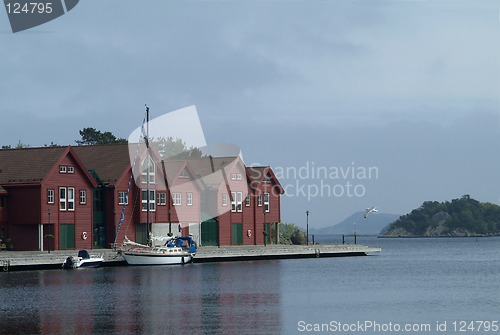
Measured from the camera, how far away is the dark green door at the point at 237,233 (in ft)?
379

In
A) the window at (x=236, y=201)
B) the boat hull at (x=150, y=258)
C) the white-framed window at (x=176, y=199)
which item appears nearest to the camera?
the boat hull at (x=150, y=258)

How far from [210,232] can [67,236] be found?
20.3 meters

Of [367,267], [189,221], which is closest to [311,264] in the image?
[367,267]

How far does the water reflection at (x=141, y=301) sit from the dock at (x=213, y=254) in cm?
124

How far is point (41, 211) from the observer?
93688 millimetres

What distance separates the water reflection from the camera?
152 feet

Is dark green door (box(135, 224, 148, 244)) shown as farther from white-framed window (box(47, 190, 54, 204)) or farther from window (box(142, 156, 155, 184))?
white-framed window (box(47, 190, 54, 204))

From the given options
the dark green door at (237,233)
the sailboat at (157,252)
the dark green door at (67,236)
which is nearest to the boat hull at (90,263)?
the sailboat at (157,252)

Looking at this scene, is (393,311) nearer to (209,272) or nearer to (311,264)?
(209,272)

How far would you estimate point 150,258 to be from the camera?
307 feet

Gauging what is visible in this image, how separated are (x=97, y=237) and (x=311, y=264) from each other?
1976 centimetres

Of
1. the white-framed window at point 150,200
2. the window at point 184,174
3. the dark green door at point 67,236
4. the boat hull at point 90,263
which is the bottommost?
the boat hull at point 90,263

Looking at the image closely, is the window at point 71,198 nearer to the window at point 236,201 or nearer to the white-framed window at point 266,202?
the window at point 236,201

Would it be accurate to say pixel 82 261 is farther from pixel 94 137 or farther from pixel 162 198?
pixel 94 137
